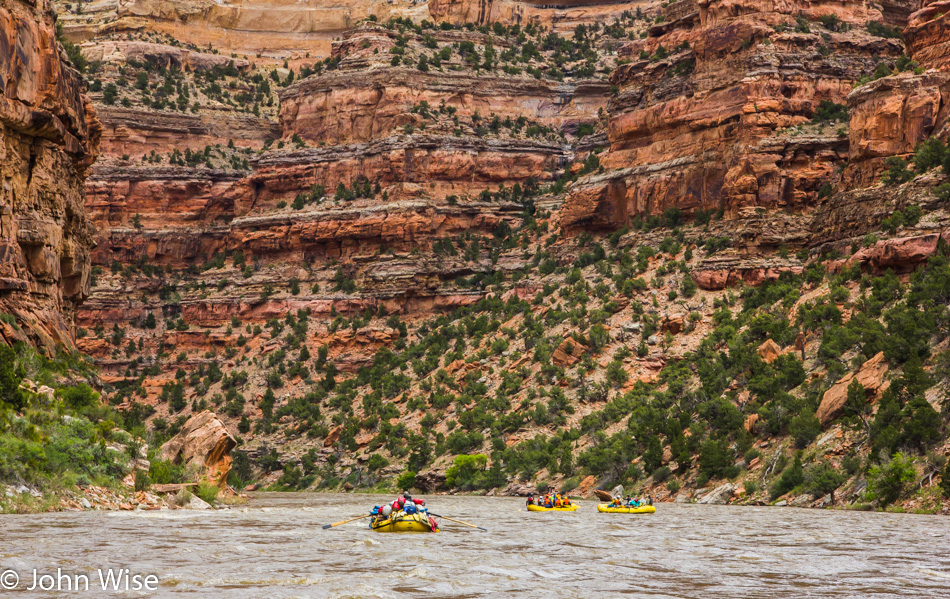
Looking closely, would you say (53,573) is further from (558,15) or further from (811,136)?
(558,15)

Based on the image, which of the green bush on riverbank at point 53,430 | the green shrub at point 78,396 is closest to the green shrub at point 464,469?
the green bush on riverbank at point 53,430

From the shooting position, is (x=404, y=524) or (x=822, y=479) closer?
(x=404, y=524)

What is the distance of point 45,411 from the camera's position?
40.6m

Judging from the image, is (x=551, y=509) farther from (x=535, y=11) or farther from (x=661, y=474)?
(x=535, y=11)

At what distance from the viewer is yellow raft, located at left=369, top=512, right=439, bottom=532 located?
38219mm

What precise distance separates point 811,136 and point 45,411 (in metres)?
56.5

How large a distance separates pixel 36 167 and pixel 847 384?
38.2 m

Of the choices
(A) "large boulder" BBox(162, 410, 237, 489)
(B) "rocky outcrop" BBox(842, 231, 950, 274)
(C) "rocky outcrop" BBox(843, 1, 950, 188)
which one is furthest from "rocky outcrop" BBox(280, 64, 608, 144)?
(A) "large boulder" BBox(162, 410, 237, 489)

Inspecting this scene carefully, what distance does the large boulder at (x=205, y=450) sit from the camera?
5116cm

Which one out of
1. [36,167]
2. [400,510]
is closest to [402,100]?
[36,167]

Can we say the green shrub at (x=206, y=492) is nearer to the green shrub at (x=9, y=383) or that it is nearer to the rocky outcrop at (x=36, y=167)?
the rocky outcrop at (x=36, y=167)

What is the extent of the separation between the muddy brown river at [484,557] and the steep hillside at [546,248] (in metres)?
10.4

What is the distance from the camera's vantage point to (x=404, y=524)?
125 feet

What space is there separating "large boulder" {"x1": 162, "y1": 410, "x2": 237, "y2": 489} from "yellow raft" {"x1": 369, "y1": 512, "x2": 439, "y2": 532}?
14883 millimetres
